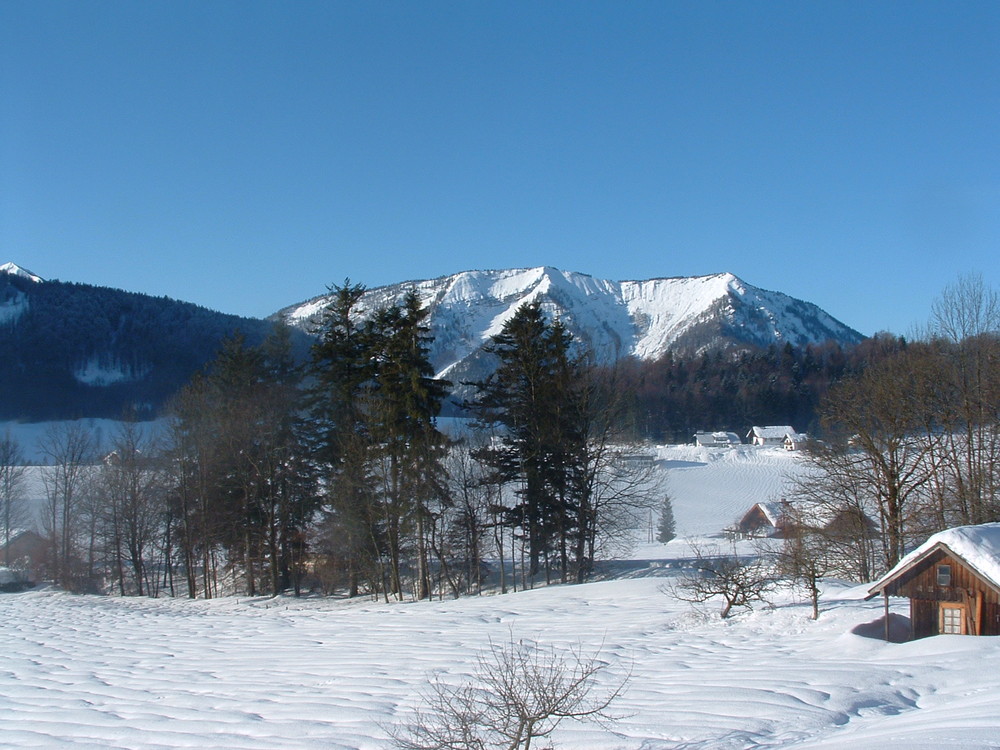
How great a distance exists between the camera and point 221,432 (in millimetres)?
31766

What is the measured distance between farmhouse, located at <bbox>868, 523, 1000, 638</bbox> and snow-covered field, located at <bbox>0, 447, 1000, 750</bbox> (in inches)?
39.0

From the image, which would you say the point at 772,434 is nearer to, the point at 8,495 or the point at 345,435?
the point at 345,435

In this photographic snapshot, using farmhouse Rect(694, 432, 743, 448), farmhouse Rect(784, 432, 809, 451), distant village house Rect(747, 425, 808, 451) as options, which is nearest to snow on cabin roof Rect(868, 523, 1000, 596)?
farmhouse Rect(784, 432, 809, 451)

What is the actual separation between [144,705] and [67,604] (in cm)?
2127

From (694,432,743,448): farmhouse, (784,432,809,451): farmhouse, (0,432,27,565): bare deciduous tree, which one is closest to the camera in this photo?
(0,432,27,565): bare deciduous tree

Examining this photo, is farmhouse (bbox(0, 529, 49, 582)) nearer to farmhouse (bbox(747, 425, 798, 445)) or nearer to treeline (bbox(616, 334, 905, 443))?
treeline (bbox(616, 334, 905, 443))

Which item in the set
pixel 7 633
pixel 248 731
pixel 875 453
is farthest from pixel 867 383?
pixel 7 633

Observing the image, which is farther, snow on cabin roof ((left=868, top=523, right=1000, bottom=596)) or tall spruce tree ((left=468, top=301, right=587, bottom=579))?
tall spruce tree ((left=468, top=301, right=587, bottom=579))

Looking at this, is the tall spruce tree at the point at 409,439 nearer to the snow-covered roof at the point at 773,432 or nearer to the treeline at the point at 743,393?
the treeline at the point at 743,393

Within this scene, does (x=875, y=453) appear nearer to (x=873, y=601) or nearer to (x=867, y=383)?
(x=867, y=383)

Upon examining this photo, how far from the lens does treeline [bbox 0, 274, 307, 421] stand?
11900 cm

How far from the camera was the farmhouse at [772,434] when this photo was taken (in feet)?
329

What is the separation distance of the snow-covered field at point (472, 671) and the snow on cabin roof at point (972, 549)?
148 centimetres

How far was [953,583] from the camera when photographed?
16922mm
